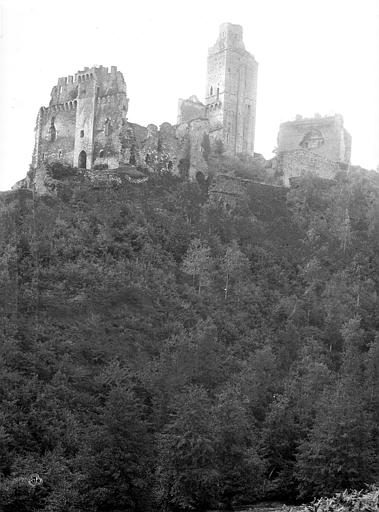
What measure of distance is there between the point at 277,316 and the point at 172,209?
11.0 m

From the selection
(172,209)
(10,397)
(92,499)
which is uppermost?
(172,209)

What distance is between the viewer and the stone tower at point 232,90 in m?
79.3

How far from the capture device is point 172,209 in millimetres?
62594

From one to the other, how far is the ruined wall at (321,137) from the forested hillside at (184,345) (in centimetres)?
904

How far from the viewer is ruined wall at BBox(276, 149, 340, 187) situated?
7319cm

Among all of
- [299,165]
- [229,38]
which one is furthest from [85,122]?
[229,38]

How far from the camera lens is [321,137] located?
82.3 metres

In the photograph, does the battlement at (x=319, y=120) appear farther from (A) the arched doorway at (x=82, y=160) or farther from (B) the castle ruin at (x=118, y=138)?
(A) the arched doorway at (x=82, y=160)

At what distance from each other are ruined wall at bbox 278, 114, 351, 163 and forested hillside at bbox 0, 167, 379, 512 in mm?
9043

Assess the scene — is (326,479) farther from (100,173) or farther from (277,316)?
(100,173)

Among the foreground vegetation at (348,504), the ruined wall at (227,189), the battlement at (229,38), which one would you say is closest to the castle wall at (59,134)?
the ruined wall at (227,189)

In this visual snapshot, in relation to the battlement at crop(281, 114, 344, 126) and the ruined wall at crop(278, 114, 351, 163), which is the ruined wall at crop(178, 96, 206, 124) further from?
the battlement at crop(281, 114, 344, 126)

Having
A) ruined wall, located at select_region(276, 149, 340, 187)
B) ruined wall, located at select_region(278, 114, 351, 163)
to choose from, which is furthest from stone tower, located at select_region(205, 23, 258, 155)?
ruined wall, located at select_region(276, 149, 340, 187)

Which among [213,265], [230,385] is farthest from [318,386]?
[213,265]
